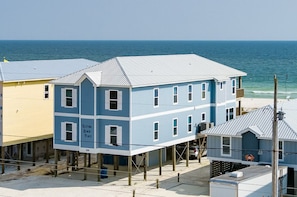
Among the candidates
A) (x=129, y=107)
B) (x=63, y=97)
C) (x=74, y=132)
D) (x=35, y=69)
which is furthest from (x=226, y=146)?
(x=35, y=69)

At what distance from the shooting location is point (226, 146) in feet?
140

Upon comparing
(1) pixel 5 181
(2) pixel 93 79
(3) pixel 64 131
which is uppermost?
(2) pixel 93 79

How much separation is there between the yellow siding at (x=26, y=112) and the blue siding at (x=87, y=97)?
6.42 m

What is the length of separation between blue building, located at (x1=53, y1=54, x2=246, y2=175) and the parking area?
194 centimetres

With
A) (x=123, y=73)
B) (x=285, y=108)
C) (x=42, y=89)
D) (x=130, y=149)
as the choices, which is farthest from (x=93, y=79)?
(x=285, y=108)

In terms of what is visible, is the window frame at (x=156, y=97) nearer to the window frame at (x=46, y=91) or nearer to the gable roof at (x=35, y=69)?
the gable roof at (x=35, y=69)

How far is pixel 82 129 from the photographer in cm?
4522

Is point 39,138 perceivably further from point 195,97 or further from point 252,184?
point 252,184

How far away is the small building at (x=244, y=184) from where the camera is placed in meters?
36.6

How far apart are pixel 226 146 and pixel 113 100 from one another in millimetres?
7353

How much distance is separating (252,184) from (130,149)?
9254 millimetres

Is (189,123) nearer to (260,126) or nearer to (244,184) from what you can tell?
(260,126)

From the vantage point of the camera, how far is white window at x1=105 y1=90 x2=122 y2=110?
44.3 metres

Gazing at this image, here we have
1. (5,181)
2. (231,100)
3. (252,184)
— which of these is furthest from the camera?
(231,100)
